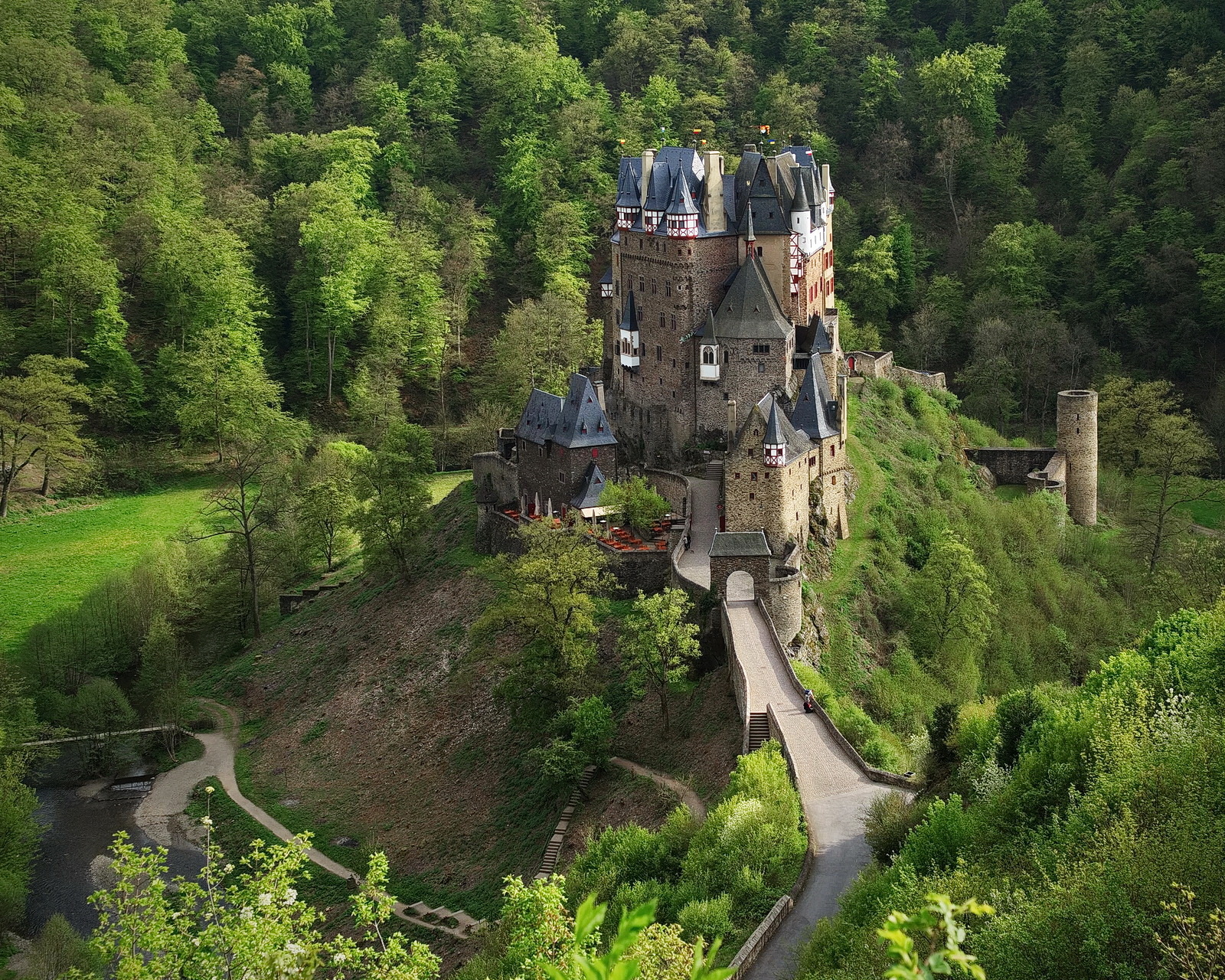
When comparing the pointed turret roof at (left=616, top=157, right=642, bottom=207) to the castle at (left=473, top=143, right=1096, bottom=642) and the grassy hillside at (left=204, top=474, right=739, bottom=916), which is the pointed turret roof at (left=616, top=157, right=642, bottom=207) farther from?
the grassy hillside at (left=204, top=474, right=739, bottom=916)

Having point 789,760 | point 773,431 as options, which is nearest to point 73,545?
point 773,431

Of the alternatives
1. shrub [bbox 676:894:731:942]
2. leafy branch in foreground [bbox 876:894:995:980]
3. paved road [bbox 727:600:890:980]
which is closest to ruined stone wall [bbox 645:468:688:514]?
paved road [bbox 727:600:890:980]

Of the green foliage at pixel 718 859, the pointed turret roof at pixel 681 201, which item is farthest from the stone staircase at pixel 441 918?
the pointed turret roof at pixel 681 201

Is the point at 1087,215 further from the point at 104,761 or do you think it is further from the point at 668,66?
the point at 104,761

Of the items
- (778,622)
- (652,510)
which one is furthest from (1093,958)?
(652,510)

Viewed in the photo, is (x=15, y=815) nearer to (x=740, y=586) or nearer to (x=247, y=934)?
(x=740, y=586)

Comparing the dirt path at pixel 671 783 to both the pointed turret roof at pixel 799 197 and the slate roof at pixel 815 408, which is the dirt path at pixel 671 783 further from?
the pointed turret roof at pixel 799 197

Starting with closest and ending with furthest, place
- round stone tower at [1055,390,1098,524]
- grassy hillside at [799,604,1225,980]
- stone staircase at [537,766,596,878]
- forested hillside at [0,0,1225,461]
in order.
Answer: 1. grassy hillside at [799,604,1225,980]
2. stone staircase at [537,766,596,878]
3. round stone tower at [1055,390,1098,524]
4. forested hillside at [0,0,1225,461]
